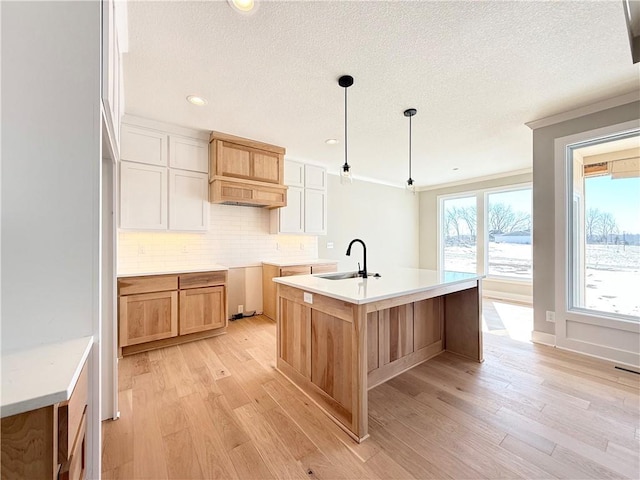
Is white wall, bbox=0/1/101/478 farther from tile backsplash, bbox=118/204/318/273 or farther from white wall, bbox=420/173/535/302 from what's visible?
white wall, bbox=420/173/535/302

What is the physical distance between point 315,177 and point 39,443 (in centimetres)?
432

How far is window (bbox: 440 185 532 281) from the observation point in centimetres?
511

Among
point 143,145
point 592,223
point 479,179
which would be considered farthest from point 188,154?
point 479,179

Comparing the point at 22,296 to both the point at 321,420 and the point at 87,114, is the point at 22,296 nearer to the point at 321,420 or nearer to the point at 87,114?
the point at 87,114

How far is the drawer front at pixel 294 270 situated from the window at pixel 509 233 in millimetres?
4113

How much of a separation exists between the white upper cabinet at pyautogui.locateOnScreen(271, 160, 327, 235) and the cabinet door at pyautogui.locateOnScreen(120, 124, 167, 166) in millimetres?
1717

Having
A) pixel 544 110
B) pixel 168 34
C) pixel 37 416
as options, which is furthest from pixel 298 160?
pixel 37 416

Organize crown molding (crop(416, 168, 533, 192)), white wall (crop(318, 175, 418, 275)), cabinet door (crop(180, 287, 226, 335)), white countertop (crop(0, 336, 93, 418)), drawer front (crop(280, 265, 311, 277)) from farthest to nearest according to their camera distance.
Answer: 1. white wall (crop(318, 175, 418, 275))
2. crown molding (crop(416, 168, 533, 192))
3. drawer front (crop(280, 265, 311, 277))
4. cabinet door (crop(180, 287, 226, 335))
5. white countertop (crop(0, 336, 93, 418))

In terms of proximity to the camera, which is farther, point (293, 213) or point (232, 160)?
point (293, 213)

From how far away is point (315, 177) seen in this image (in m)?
4.61

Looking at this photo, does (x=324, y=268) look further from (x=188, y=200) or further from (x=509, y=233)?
(x=509, y=233)

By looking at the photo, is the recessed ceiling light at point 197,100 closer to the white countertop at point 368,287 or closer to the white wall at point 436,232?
the white countertop at point 368,287

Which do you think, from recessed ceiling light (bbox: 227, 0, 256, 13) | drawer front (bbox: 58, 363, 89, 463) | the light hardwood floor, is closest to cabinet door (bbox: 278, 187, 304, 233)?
the light hardwood floor

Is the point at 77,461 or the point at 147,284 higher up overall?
the point at 147,284
